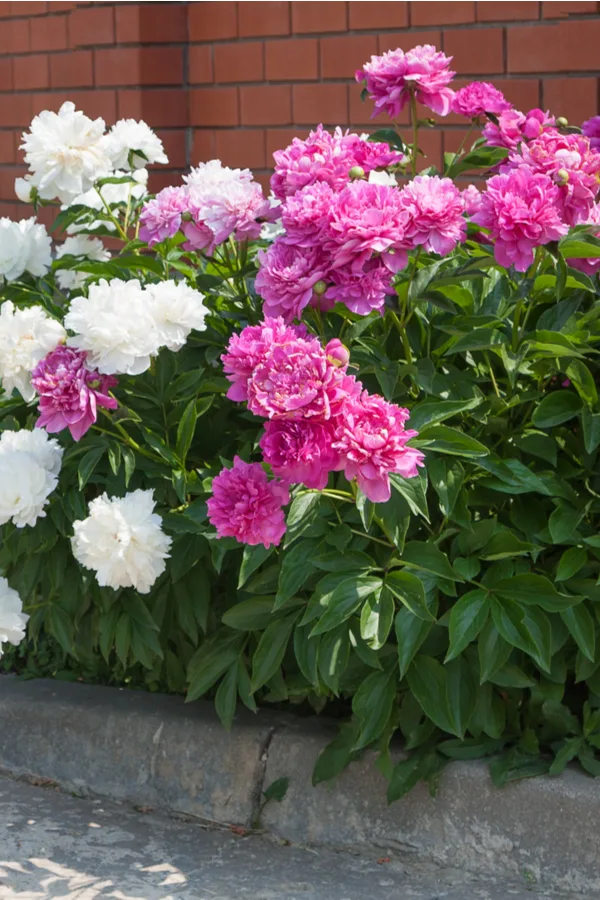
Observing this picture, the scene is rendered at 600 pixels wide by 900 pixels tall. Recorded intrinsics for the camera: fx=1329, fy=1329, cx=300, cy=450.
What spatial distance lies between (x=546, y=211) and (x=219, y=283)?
84cm

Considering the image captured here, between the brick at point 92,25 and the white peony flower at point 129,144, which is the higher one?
the brick at point 92,25

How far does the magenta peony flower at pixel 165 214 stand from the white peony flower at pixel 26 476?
50 cm

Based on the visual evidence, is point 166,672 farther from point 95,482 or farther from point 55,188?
point 55,188

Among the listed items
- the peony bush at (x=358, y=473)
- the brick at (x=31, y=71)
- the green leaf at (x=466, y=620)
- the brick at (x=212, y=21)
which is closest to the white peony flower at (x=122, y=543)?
the peony bush at (x=358, y=473)

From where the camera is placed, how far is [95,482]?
9.41 feet

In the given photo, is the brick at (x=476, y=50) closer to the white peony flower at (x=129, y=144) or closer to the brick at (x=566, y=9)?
the brick at (x=566, y=9)

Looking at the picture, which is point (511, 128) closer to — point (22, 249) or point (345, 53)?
point (22, 249)

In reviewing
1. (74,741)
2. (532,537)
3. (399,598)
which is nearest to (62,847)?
(74,741)

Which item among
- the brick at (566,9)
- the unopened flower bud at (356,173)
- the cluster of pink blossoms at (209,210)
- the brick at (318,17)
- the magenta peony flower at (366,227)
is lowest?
the magenta peony flower at (366,227)

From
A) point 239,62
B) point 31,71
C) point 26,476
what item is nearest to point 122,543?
point 26,476

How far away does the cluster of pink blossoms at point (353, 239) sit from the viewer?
91.0 inches

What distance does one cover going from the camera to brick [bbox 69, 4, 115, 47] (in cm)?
482

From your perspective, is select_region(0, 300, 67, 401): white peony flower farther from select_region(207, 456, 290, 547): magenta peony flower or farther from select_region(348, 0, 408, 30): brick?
select_region(348, 0, 408, 30): brick

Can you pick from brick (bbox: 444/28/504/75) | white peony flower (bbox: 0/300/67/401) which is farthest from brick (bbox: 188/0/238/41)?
white peony flower (bbox: 0/300/67/401)
